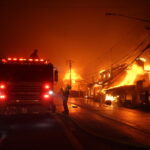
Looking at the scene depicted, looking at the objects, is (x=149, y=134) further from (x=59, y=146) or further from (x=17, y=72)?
(x=17, y=72)

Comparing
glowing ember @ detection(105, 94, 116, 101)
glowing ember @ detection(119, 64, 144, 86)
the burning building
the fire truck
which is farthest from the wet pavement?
glowing ember @ detection(119, 64, 144, 86)

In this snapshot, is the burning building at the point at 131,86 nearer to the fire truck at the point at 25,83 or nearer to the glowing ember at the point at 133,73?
the glowing ember at the point at 133,73

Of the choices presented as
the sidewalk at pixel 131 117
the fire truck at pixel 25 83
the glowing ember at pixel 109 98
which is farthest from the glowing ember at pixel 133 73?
the fire truck at pixel 25 83

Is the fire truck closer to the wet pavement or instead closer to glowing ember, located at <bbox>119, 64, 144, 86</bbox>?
the wet pavement

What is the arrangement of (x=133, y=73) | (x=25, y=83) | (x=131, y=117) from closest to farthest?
(x=25, y=83)
(x=131, y=117)
(x=133, y=73)

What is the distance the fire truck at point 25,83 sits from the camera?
1430 cm

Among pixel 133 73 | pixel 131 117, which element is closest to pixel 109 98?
pixel 133 73

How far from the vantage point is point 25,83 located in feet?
48.0

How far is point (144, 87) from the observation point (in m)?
37.4

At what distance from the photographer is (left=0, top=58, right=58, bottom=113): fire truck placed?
14305mm

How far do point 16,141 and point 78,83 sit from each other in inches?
3664

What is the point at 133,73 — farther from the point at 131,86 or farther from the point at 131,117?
the point at 131,117

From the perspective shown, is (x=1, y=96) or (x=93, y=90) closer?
(x=1, y=96)

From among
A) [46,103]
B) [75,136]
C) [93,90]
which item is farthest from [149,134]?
[93,90]
